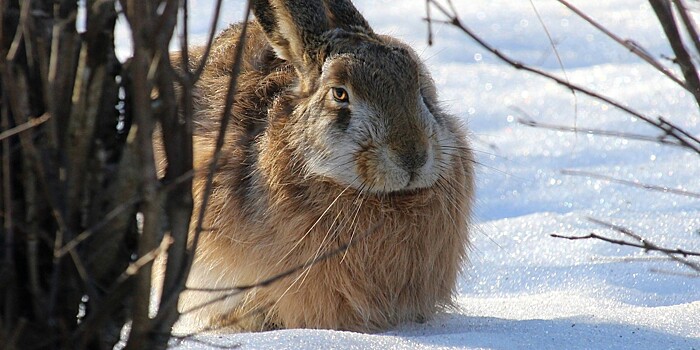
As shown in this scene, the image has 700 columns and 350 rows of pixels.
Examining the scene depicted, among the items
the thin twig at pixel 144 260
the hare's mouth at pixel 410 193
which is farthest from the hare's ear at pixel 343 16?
the thin twig at pixel 144 260

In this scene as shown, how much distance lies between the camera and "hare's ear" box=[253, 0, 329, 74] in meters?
3.69

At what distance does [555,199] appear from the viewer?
19.5ft

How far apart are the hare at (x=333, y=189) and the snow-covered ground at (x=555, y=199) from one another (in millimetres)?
190

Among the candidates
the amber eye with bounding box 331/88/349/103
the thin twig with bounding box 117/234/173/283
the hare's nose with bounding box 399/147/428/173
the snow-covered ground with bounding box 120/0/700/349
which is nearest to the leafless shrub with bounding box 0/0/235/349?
the thin twig with bounding box 117/234/173/283

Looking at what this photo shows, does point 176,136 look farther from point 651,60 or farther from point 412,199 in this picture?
point 412,199

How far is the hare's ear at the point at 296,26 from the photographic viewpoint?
369 centimetres

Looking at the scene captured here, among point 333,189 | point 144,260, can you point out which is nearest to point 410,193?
point 333,189

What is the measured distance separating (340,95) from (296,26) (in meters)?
0.35

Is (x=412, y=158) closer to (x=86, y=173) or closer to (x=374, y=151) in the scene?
(x=374, y=151)

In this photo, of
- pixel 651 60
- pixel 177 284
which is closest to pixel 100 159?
pixel 177 284

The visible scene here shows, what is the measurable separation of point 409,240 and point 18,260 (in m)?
1.80

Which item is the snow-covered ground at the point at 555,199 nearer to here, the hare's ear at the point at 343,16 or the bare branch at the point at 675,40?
the hare's ear at the point at 343,16

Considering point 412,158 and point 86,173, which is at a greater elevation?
point 86,173

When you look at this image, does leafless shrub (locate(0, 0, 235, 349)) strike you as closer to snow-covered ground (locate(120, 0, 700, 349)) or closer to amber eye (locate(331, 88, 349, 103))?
snow-covered ground (locate(120, 0, 700, 349))
